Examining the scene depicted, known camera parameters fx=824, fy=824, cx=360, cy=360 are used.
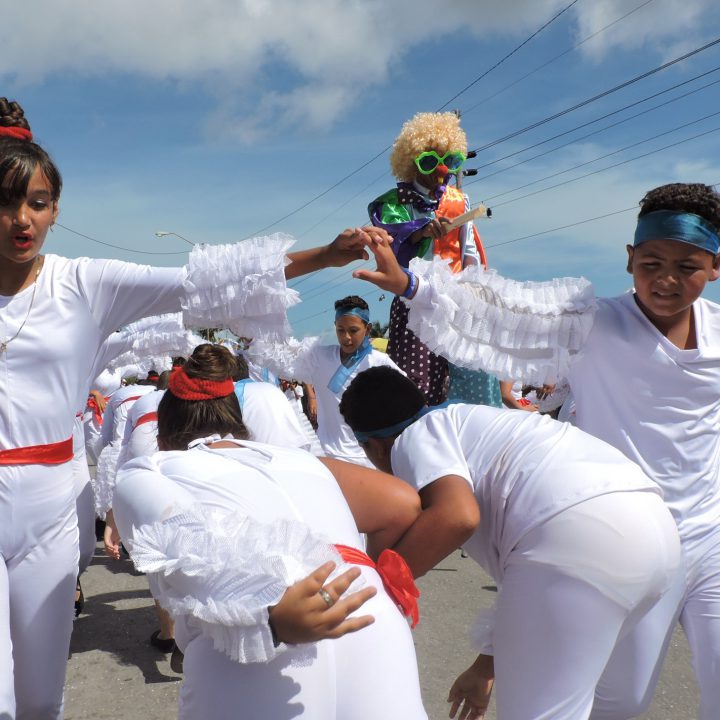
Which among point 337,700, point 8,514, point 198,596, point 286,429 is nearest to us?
point 198,596

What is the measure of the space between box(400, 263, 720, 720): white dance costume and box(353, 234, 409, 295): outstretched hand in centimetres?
10

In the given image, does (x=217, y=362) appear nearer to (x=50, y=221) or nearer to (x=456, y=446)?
(x=50, y=221)

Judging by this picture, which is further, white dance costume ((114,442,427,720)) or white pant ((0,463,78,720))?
white pant ((0,463,78,720))

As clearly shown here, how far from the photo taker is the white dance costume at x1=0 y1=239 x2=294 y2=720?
2322 mm

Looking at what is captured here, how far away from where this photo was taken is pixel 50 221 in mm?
2430

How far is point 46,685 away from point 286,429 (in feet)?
6.44

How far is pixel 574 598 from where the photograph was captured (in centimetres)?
217

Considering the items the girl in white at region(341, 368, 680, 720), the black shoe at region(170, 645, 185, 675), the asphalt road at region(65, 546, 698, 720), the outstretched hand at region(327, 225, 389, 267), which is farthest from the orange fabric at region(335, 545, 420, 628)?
the black shoe at region(170, 645, 185, 675)

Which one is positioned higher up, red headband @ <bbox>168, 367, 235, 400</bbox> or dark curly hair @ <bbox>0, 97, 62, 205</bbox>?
dark curly hair @ <bbox>0, 97, 62, 205</bbox>

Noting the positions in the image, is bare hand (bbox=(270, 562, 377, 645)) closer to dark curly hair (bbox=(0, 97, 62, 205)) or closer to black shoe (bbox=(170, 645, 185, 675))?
dark curly hair (bbox=(0, 97, 62, 205))

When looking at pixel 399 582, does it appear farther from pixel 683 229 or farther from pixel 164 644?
pixel 164 644

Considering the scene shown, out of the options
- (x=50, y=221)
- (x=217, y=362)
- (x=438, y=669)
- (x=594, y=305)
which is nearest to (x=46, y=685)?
(x=217, y=362)

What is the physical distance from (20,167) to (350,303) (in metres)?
4.26

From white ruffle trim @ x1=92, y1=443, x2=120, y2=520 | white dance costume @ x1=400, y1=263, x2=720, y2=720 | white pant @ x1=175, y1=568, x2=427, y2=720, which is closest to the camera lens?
white pant @ x1=175, y1=568, x2=427, y2=720
